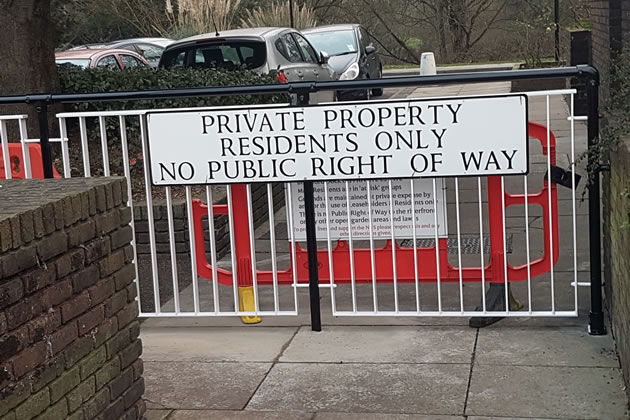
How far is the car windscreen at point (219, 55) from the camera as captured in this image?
561 inches

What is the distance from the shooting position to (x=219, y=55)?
14.3 metres

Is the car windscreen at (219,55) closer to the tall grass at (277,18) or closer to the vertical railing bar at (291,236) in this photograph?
the vertical railing bar at (291,236)

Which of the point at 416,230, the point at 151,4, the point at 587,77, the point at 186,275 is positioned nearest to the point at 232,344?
the point at 416,230

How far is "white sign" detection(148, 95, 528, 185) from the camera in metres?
5.24

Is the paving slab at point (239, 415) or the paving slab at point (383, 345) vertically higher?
the paving slab at point (383, 345)

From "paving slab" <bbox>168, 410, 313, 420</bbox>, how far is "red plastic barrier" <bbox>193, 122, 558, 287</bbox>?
1.46 metres

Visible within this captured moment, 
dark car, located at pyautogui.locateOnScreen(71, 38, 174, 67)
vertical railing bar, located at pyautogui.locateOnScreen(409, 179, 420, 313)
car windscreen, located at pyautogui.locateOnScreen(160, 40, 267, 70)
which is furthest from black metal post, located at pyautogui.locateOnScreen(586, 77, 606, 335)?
dark car, located at pyautogui.locateOnScreen(71, 38, 174, 67)

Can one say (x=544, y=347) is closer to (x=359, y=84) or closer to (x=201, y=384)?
(x=359, y=84)

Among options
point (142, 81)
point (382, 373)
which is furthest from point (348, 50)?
point (382, 373)

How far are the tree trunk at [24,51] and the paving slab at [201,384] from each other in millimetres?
5041

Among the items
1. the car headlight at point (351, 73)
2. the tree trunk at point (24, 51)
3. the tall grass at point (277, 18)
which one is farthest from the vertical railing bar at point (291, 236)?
the tall grass at point (277, 18)

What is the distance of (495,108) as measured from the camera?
17.1ft

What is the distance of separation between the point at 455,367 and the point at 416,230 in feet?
3.30

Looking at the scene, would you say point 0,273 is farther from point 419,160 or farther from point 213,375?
point 419,160
